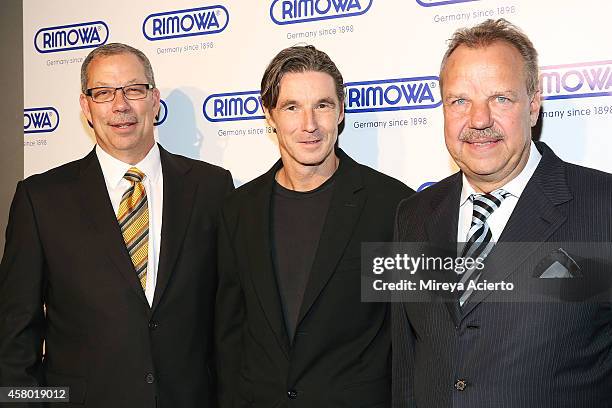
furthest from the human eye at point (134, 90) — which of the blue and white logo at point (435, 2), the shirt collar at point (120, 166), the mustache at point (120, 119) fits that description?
the blue and white logo at point (435, 2)

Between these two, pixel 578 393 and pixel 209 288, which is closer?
pixel 578 393

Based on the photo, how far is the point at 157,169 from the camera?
3141 millimetres

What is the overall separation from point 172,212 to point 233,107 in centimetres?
98

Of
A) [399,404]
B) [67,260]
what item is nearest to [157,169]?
[67,260]

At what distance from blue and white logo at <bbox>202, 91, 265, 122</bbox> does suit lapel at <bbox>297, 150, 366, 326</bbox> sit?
3.34 feet

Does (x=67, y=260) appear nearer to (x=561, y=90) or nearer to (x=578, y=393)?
(x=578, y=393)

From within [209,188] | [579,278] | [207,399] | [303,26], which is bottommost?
[207,399]

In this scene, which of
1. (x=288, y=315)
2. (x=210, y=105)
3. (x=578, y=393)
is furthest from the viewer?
(x=210, y=105)

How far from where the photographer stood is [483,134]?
2248mm

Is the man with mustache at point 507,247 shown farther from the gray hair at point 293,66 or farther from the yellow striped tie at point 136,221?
the yellow striped tie at point 136,221

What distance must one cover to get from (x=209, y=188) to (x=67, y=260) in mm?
708

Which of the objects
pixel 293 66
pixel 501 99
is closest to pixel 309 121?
pixel 293 66

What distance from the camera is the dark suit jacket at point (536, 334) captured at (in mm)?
2074

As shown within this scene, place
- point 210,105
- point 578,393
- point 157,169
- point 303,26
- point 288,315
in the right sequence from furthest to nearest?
1. point 210,105
2. point 303,26
3. point 157,169
4. point 288,315
5. point 578,393
